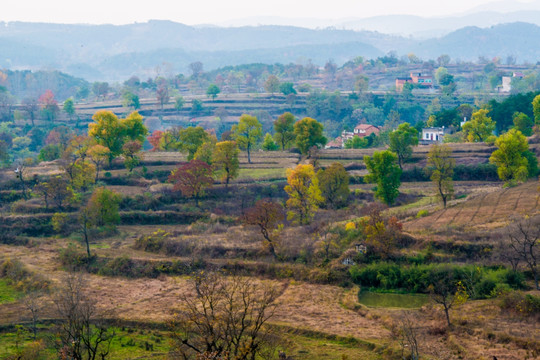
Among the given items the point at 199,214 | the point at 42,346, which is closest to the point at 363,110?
the point at 199,214

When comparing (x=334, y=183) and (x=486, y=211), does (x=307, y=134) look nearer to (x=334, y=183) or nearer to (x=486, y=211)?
(x=334, y=183)

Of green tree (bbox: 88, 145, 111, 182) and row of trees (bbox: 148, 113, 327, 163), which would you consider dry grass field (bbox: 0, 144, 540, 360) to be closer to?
green tree (bbox: 88, 145, 111, 182)

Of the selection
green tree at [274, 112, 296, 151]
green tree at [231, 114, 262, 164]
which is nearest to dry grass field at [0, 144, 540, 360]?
green tree at [231, 114, 262, 164]

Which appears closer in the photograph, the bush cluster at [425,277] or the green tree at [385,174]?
the bush cluster at [425,277]

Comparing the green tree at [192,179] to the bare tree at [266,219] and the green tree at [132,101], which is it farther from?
the green tree at [132,101]

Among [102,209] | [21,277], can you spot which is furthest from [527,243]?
[102,209]

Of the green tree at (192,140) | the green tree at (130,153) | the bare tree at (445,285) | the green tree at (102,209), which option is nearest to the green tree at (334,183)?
the green tree at (102,209)

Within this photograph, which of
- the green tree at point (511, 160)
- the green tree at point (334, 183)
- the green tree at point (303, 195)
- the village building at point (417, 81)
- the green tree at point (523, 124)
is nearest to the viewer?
the green tree at point (303, 195)
